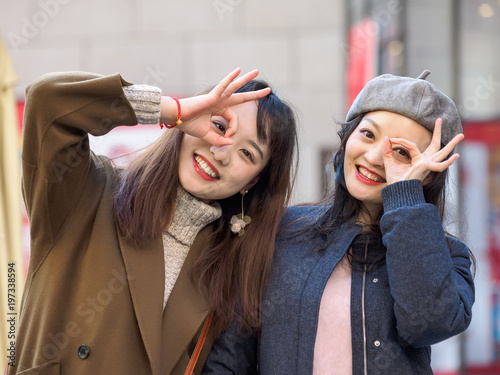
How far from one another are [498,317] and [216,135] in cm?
301

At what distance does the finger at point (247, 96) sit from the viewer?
226 centimetres

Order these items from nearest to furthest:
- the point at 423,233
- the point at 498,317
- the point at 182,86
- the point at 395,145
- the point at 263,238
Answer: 1. the point at 423,233
2. the point at 395,145
3. the point at 263,238
4. the point at 498,317
5. the point at 182,86

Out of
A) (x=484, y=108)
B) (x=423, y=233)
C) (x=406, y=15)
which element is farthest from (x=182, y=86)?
(x=423, y=233)

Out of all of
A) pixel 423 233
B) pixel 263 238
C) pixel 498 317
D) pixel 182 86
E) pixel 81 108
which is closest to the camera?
pixel 81 108

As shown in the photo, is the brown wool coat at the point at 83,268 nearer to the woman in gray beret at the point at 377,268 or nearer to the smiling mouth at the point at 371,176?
the woman in gray beret at the point at 377,268

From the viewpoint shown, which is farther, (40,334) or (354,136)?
(354,136)

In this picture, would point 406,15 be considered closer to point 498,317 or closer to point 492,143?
point 492,143

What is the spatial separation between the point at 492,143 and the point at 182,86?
335cm

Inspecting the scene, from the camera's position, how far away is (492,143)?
14.2 ft

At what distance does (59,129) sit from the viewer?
1.92m

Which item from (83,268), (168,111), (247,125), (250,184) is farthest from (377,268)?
(83,268)

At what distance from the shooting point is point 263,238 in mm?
2363

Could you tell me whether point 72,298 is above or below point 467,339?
above

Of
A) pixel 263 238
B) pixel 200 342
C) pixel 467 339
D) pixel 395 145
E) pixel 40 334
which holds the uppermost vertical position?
pixel 395 145
